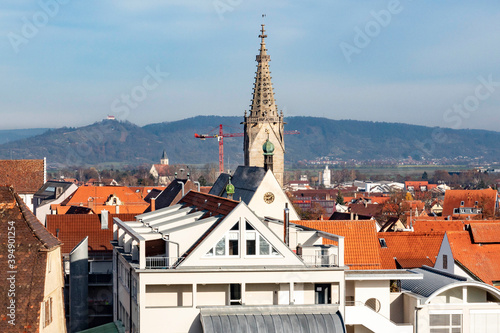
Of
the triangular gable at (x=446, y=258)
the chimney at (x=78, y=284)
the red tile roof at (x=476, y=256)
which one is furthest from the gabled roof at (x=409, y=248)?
the chimney at (x=78, y=284)

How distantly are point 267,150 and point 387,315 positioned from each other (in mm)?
42107

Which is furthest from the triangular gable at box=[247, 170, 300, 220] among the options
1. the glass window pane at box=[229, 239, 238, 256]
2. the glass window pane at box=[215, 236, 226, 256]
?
the glass window pane at box=[215, 236, 226, 256]

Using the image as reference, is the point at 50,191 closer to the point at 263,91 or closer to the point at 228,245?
the point at 263,91

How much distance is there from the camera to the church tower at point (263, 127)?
9100 cm

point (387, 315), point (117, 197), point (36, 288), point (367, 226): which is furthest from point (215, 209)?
point (117, 197)

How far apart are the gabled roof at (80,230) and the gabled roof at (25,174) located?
3664 centimetres

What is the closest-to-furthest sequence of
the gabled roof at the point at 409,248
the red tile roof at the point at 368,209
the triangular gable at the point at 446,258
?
the triangular gable at the point at 446,258, the gabled roof at the point at 409,248, the red tile roof at the point at 368,209

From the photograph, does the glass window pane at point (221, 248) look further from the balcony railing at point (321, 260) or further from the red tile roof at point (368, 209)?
the red tile roof at point (368, 209)

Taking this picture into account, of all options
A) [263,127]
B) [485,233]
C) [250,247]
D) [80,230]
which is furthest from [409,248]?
[263,127]

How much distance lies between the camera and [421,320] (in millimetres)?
34406

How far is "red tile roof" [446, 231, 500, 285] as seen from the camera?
51.1 m

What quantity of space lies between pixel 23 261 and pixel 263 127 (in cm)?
6694

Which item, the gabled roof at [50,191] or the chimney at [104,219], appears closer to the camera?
the chimney at [104,219]

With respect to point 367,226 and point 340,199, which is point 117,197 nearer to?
point 367,226
